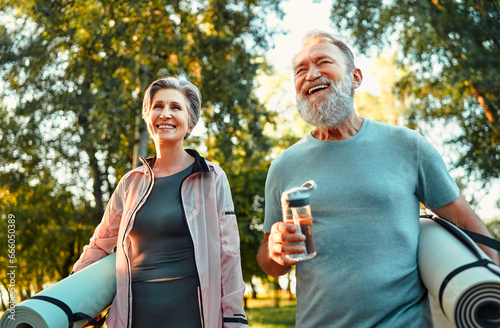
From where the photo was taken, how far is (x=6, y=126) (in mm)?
11359

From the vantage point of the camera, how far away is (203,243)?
2977 mm

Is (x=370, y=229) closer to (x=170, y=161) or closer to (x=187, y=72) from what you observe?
(x=170, y=161)

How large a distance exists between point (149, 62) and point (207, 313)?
730 cm

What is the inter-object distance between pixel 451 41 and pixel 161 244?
939cm

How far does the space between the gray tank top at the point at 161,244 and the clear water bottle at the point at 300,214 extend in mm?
1063

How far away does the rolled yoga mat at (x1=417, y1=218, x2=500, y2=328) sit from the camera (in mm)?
1797

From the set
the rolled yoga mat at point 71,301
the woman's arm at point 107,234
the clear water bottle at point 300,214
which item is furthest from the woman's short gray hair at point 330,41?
the rolled yoga mat at point 71,301

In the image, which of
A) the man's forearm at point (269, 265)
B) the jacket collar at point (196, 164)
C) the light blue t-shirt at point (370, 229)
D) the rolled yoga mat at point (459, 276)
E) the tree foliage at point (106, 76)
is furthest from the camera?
the tree foliage at point (106, 76)

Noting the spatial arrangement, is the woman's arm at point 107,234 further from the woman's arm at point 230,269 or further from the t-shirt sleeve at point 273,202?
the t-shirt sleeve at point 273,202

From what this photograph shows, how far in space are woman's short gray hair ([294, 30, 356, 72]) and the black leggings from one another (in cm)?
148

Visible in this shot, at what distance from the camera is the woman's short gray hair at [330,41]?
2498mm

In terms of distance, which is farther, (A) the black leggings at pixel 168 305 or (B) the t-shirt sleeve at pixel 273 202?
(A) the black leggings at pixel 168 305

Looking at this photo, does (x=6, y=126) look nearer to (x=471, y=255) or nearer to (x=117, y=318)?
(x=117, y=318)

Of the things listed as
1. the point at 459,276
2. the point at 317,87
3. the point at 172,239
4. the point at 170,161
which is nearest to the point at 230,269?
the point at 172,239
